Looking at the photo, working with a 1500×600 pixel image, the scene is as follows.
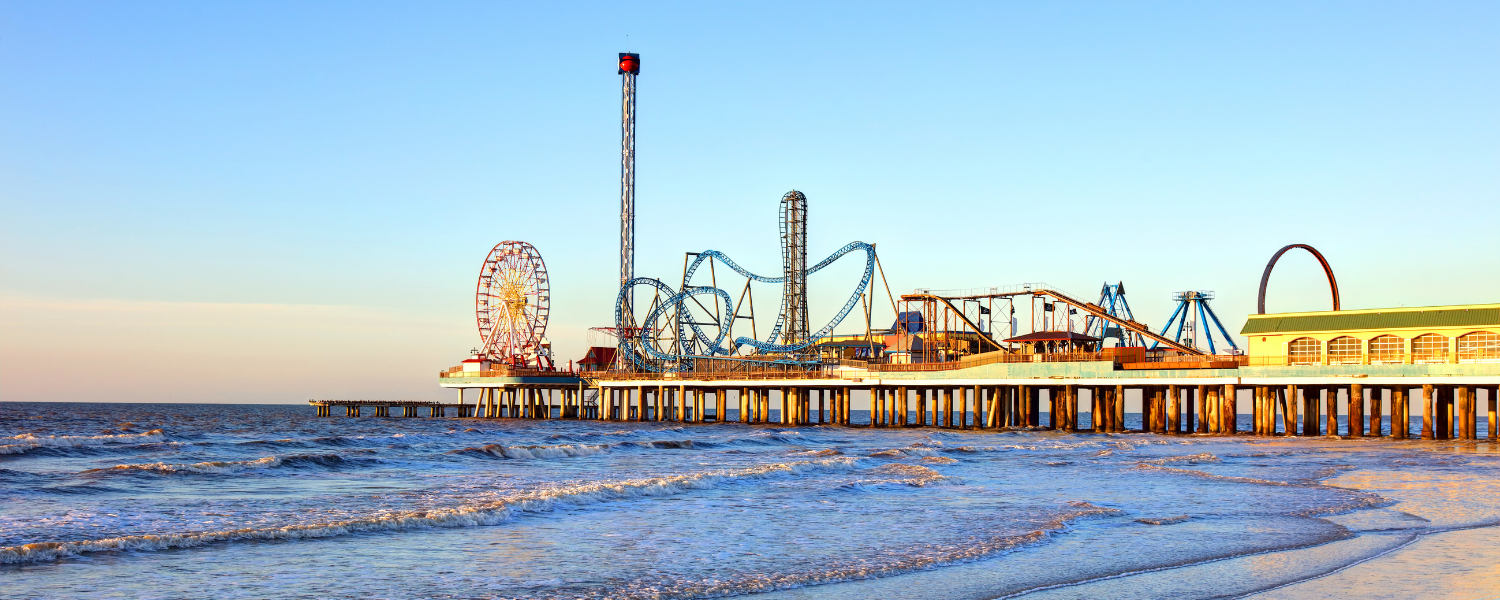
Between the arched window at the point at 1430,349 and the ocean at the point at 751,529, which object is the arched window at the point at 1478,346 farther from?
the ocean at the point at 751,529

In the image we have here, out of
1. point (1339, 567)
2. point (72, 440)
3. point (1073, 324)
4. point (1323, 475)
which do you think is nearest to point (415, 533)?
point (1339, 567)

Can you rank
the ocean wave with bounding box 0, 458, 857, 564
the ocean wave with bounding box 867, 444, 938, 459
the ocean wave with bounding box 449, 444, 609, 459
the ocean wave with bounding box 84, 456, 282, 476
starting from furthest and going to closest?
the ocean wave with bounding box 449, 444, 609, 459 < the ocean wave with bounding box 867, 444, 938, 459 < the ocean wave with bounding box 84, 456, 282, 476 < the ocean wave with bounding box 0, 458, 857, 564

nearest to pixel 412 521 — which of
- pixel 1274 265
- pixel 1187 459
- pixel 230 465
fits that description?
pixel 230 465

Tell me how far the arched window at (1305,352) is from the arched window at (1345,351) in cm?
40

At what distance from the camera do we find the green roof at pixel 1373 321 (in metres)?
44.2

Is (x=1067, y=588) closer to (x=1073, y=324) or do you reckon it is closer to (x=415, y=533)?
(x=415, y=533)

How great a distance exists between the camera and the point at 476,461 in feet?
111

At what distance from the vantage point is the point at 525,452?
37469 millimetres

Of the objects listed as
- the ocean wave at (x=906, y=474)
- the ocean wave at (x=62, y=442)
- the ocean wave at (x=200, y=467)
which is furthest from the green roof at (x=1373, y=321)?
the ocean wave at (x=62, y=442)

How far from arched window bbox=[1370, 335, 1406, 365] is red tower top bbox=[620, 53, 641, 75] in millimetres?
72386

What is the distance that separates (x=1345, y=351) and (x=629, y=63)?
71.8 metres

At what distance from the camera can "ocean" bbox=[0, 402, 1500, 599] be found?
40.7ft

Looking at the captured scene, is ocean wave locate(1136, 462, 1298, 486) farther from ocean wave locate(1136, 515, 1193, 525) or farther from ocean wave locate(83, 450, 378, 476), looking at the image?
ocean wave locate(83, 450, 378, 476)

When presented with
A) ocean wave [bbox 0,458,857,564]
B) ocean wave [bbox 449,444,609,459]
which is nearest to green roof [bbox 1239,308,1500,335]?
ocean wave [bbox 449,444,609,459]
